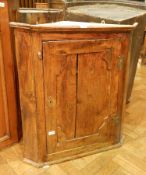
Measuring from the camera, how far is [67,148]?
1.50m

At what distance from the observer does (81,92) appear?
1.38 m

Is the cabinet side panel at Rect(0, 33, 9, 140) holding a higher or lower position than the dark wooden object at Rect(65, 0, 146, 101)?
lower

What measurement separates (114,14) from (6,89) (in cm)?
102

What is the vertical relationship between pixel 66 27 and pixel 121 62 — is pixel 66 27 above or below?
above

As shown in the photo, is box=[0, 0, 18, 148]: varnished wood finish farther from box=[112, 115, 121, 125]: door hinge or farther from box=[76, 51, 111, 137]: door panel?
box=[112, 115, 121, 125]: door hinge

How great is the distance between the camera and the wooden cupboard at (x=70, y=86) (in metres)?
1.19

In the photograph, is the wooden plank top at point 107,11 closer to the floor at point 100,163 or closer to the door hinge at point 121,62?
the door hinge at point 121,62

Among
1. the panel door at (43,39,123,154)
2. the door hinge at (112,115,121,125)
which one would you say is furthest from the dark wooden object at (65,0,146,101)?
the door hinge at (112,115,121,125)

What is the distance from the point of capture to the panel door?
49.1 inches

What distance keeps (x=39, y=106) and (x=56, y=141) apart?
29 cm

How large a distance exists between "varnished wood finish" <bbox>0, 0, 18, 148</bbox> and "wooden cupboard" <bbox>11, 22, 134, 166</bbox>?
0.60 ft

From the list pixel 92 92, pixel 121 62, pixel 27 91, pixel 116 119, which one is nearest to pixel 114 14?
pixel 121 62

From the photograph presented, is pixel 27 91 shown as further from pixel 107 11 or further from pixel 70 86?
pixel 107 11

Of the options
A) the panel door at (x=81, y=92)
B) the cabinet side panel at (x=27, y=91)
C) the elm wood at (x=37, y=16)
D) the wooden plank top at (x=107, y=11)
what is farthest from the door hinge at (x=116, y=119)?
the elm wood at (x=37, y=16)
